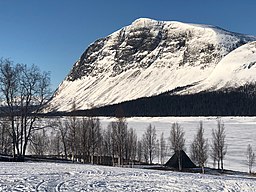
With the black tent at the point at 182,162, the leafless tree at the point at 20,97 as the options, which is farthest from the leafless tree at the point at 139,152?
the leafless tree at the point at 20,97

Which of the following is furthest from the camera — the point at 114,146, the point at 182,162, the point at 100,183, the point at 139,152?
the point at 139,152

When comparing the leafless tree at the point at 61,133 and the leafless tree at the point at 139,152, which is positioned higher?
the leafless tree at the point at 61,133

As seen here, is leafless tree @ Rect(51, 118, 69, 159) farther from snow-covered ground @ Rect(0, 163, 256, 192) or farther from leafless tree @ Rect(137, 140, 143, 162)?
leafless tree @ Rect(137, 140, 143, 162)

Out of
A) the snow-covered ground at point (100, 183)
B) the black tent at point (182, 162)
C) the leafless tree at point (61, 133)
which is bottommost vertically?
the black tent at point (182, 162)

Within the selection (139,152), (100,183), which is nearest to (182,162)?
(139,152)

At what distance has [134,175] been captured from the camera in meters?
26.3

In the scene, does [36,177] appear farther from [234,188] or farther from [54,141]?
[54,141]

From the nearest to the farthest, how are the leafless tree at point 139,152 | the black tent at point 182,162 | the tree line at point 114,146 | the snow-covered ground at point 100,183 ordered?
the snow-covered ground at point 100,183 < the tree line at point 114,146 < the black tent at point 182,162 < the leafless tree at point 139,152

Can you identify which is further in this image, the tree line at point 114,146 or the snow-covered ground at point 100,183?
the tree line at point 114,146

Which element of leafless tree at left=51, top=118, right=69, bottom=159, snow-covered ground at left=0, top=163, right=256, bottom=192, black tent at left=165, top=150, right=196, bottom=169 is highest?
leafless tree at left=51, top=118, right=69, bottom=159

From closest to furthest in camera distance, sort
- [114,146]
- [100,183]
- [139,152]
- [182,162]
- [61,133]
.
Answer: [100,183] < [61,133] < [182,162] < [114,146] < [139,152]

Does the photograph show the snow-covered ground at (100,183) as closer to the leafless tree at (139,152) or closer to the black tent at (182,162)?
the black tent at (182,162)

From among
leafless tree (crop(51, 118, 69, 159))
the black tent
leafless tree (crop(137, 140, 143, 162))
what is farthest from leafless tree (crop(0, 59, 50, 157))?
leafless tree (crop(137, 140, 143, 162))

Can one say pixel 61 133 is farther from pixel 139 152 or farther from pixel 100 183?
pixel 100 183
